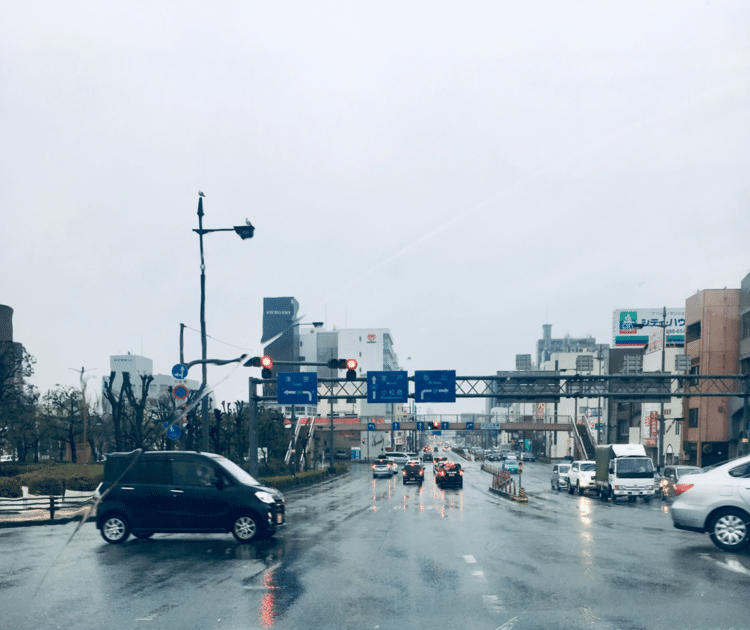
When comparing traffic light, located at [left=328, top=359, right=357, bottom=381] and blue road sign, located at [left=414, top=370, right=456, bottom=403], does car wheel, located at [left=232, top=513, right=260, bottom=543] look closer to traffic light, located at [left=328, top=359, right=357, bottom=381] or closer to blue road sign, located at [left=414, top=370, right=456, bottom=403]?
traffic light, located at [left=328, top=359, right=357, bottom=381]

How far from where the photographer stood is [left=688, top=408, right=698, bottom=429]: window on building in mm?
58906

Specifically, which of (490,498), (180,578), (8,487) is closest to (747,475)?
(180,578)

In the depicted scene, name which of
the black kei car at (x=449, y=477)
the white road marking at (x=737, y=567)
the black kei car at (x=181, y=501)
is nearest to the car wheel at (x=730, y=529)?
the white road marking at (x=737, y=567)

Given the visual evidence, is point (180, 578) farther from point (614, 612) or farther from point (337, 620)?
point (614, 612)

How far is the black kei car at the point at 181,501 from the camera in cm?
1544

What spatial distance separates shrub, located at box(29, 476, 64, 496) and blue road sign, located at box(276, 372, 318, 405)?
36.8 feet

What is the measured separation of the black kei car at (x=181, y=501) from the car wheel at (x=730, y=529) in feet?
28.0

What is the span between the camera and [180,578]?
Result: 1148cm

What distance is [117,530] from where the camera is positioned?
1565 cm

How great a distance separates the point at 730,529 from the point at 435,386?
27.9 metres

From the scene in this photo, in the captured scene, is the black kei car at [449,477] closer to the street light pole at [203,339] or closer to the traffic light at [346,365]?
the traffic light at [346,365]

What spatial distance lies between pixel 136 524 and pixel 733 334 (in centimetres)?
5016

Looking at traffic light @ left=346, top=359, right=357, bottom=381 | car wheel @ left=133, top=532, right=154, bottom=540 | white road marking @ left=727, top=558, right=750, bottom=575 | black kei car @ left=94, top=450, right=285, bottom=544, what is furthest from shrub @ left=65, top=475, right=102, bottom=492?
white road marking @ left=727, top=558, right=750, bottom=575

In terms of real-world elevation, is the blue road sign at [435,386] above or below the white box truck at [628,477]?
above
